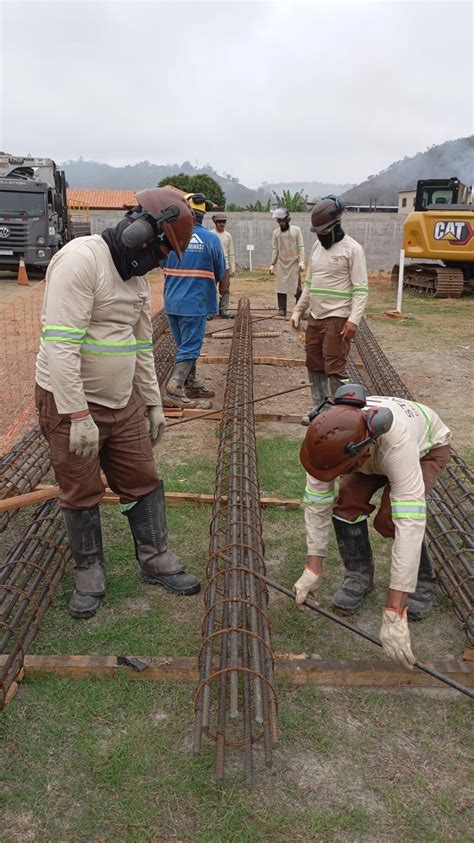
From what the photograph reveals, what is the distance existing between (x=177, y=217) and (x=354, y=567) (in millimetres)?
1740

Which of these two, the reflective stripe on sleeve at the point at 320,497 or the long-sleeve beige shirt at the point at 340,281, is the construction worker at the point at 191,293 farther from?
the reflective stripe on sleeve at the point at 320,497

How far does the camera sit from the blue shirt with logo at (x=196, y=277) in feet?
18.6

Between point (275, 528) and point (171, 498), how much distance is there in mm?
683

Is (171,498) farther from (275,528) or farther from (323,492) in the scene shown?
(323,492)

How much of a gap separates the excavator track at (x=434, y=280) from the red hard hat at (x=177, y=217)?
1218 cm

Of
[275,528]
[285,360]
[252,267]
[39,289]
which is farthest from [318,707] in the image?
[252,267]

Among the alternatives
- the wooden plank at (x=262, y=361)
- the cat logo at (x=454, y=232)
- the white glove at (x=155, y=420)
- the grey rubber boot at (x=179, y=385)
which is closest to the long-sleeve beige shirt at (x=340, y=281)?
the grey rubber boot at (x=179, y=385)

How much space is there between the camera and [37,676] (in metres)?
2.58

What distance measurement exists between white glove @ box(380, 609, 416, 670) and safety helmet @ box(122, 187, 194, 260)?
5.45 feet

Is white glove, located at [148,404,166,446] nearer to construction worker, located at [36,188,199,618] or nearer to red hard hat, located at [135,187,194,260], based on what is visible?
construction worker, located at [36,188,199,618]

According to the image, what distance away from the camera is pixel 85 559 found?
306 cm

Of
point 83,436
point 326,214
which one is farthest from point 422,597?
point 326,214

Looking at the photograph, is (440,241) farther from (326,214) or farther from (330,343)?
(326,214)

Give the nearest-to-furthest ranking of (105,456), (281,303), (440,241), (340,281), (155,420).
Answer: (105,456) → (155,420) → (340,281) → (281,303) → (440,241)
